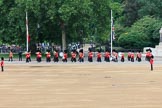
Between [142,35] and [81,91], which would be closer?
[81,91]

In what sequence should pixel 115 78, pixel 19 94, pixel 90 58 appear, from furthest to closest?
pixel 90 58, pixel 115 78, pixel 19 94

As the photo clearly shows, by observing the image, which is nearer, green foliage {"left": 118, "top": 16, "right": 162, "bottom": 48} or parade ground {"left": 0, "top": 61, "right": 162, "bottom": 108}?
parade ground {"left": 0, "top": 61, "right": 162, "bottom": 108}

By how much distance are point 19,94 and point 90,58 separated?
29.9 meters

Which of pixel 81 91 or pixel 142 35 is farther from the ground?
pixel 142 35

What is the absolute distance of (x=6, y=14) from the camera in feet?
217

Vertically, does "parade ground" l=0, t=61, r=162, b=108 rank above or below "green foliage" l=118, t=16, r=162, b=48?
below

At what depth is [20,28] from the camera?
64.3 m

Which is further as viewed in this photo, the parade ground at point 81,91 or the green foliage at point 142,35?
the green foliage at point 142,35

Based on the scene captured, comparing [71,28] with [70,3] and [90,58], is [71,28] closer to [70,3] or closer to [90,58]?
[70,3]

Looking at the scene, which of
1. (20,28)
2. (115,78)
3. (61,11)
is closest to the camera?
(115,78)

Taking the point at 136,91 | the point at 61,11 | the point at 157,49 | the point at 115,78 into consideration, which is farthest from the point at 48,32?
the point at 136,91

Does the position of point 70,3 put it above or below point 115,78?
above

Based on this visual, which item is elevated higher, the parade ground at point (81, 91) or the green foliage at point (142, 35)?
the green foliage at point (142, 35)

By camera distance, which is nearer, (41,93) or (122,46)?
(41,93)
